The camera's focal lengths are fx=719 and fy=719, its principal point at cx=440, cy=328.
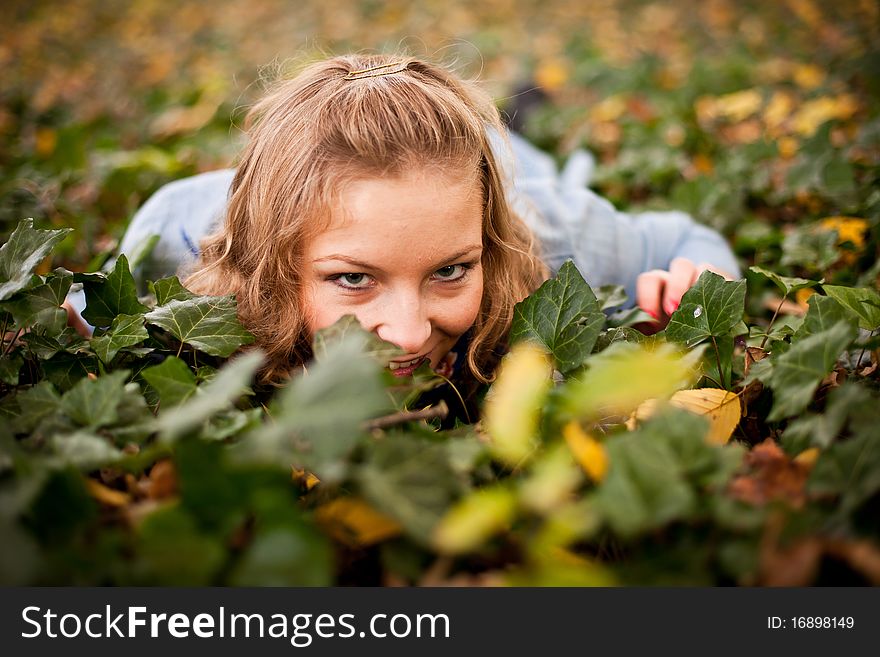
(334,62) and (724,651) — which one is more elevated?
(334,62)

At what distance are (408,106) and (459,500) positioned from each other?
0.97 metres

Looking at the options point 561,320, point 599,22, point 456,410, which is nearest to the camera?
point 561,320

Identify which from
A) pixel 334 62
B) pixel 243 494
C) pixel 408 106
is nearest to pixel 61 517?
pixel 243 494

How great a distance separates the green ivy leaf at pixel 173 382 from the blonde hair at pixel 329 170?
455mm

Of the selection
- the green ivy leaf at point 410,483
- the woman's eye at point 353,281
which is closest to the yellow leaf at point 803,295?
the woman's eye at point 353,281

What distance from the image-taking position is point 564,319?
4.41 ft

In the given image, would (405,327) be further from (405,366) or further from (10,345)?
(10,345)

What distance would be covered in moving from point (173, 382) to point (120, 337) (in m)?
0.29

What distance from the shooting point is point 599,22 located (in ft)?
22.1

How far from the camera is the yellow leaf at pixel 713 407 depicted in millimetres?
1163

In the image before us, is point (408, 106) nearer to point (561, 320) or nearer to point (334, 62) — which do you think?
point (334, 62)

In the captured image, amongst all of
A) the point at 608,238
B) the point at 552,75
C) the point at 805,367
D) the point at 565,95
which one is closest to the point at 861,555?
the point at 805,367

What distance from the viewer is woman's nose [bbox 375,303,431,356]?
1396mm

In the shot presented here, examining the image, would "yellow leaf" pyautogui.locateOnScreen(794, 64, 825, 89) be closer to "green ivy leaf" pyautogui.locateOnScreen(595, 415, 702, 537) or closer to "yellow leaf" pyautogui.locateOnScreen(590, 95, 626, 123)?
"yellow leaf" pyautogui.locateOnScreen(590, 95, 626, 123)
